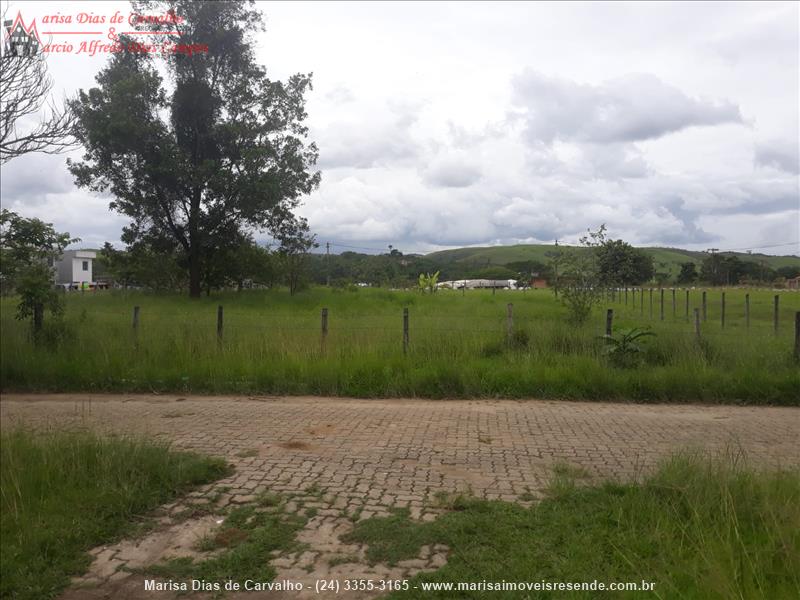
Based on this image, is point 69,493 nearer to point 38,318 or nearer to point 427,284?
point 38,318

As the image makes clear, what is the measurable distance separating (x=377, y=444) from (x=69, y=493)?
2.95 meters

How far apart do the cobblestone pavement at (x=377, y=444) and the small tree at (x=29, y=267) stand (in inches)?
100

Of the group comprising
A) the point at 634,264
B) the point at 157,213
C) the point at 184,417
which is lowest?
the point at 184,417

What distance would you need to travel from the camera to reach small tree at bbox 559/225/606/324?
16.7 metres

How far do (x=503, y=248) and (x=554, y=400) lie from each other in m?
168

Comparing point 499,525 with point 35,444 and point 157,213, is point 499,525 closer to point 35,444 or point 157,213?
point 35,444

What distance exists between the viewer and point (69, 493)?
14.3ft

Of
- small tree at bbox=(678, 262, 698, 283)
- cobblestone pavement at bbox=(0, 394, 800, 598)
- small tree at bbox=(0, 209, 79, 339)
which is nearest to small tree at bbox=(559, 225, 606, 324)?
cobblestone pavement at bbox=(0, 394, 800, 598)

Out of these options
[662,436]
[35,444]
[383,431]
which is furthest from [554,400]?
[35,444]

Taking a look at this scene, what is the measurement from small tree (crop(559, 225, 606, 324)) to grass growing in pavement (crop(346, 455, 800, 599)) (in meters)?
12.2

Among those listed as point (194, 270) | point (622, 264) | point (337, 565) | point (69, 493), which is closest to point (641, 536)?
point (337, 565)

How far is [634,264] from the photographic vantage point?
111 ft

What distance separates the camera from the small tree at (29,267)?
10906 millimetres

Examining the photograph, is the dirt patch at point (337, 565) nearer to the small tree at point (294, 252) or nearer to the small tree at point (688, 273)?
the small tree at point (294, 252)
